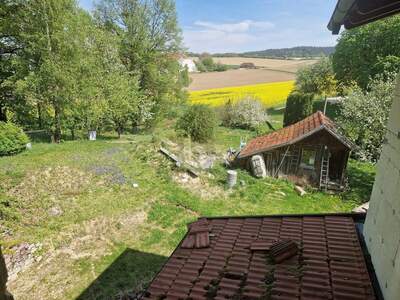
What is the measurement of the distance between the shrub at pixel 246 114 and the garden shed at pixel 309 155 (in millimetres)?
10255

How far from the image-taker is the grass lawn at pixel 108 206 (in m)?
8.14

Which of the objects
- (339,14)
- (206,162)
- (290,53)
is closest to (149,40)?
(206,162)

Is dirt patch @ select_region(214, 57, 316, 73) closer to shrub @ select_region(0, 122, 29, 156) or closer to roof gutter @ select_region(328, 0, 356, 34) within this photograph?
shrub @ select_region(0, 122, 29, 156)

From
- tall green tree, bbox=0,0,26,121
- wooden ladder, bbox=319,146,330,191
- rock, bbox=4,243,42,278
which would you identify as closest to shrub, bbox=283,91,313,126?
wooden ladder, bbox=319,146,330,191

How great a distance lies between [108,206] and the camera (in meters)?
11.0

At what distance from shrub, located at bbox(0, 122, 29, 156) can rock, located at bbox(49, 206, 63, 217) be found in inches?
211

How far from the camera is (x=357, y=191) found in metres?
14.5

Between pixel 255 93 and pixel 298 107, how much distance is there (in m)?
14.9

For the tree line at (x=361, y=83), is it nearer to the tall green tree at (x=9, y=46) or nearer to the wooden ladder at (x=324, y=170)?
the wooden ladder at (x=324, y=170)

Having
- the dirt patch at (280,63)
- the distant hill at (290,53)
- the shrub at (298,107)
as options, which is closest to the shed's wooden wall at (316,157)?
the shrub at (298,107)

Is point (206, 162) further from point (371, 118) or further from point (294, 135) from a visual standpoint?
point (371, 118)

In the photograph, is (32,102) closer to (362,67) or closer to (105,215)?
(105,215)

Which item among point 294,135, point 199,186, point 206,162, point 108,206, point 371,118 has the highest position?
point 371,118

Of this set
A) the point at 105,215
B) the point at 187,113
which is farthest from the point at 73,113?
the point at 105,215
